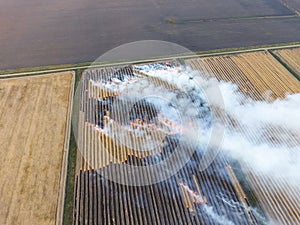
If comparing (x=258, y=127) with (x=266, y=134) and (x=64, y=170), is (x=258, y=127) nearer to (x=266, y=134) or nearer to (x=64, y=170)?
(x=266, y=134)

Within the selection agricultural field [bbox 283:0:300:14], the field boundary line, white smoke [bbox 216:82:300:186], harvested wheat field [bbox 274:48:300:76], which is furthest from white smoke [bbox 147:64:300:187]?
agricultural field [bbox 283:0:300:14]

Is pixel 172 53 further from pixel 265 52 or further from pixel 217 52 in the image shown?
pixel 265 52

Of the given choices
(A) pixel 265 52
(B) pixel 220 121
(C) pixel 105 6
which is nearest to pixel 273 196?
(B) pixel 220 121

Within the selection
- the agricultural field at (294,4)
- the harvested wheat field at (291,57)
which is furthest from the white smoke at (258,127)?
the agricultural field at (294,4)

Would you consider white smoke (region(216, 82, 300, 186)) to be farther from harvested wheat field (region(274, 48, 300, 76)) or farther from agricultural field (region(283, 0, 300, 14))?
agricultural field (region(283, 0, 300, 14))

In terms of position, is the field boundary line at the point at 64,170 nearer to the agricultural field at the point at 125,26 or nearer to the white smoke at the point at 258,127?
the agricultural field at the point at 125,26

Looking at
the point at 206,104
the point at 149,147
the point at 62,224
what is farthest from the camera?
the point at 206,104
